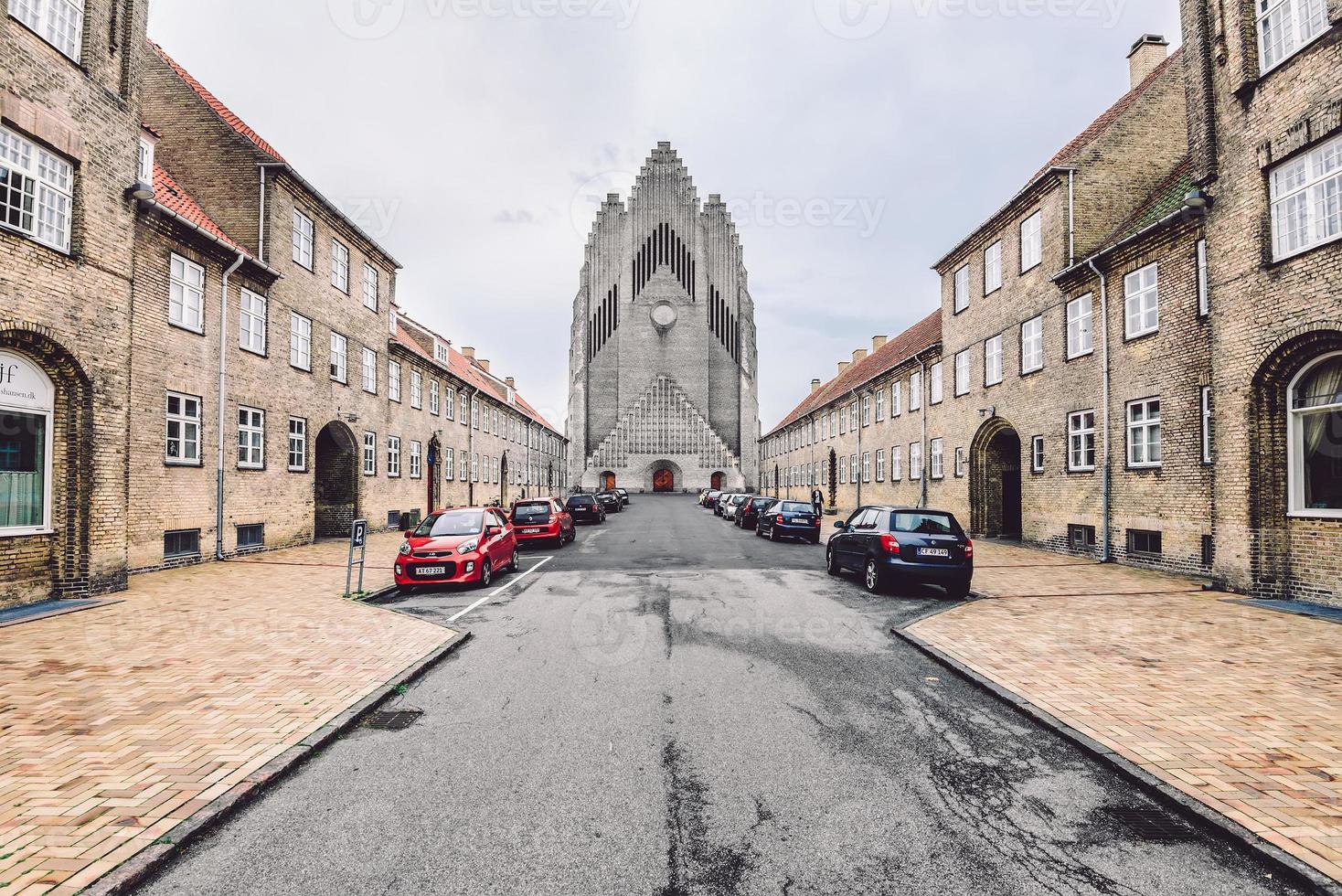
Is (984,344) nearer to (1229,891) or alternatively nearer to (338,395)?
(338,395)

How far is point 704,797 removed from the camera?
4168 millimetres

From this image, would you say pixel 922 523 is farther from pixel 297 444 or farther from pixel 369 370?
pixel 369 370

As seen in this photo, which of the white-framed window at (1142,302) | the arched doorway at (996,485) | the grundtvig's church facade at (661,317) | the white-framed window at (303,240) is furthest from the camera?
the grundtvig's church facade at (661,317)

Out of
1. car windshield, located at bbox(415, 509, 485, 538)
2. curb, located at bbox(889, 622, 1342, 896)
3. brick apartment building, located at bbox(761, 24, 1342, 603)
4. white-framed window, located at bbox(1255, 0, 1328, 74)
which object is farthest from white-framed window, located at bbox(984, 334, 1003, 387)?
curb, located at bbox(889, 622, 1342, 896)

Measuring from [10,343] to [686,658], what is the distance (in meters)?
10.3

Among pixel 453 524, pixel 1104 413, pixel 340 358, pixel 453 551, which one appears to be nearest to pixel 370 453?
pixel 340 358

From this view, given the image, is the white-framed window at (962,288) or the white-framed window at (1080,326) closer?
the white-framed window at (1080,326)

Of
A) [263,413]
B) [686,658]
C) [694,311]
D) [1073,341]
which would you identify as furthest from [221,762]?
[694,311]

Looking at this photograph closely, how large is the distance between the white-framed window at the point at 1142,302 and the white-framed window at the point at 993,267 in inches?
252

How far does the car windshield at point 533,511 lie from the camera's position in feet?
71.9

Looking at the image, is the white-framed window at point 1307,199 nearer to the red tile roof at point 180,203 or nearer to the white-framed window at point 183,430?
the red tile roof at point 180,203

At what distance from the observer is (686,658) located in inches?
298

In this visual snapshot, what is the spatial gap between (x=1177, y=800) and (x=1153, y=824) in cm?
31

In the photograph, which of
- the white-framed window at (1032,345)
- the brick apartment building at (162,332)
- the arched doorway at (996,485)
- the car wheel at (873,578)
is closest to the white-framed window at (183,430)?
the brick apartment building at (162,332)
